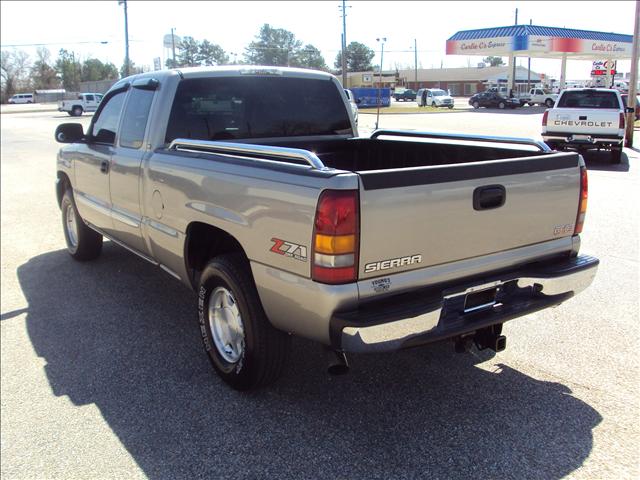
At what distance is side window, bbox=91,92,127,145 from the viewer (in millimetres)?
5281

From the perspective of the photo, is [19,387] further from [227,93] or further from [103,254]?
[103,254]

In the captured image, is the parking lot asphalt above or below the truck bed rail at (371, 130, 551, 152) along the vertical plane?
below

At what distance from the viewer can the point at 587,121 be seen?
556 inches

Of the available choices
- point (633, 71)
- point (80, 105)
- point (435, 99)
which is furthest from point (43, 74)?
point (633, 71)

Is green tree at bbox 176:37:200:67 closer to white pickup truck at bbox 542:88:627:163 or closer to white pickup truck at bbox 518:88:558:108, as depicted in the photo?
white pickup truck at bbox 518:88:558:108

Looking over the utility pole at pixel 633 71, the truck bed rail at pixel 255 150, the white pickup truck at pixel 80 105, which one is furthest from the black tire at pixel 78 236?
the white pickup truck at pixel 80 105

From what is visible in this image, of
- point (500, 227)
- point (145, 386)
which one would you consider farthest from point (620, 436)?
point (145, 386)

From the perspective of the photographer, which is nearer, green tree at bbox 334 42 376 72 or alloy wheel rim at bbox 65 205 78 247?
alloy wheel rim at bbox 65 205 78 247

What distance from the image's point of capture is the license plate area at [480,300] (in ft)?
10.4

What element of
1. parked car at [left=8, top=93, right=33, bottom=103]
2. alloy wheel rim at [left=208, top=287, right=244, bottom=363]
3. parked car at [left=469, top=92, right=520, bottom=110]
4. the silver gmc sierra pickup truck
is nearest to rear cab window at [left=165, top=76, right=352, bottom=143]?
the silver gmc sierra pickup truck

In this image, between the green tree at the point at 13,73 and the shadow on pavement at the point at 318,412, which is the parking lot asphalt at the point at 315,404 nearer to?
the shadow on pavement at the point at 318,412

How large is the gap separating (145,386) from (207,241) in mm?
1032

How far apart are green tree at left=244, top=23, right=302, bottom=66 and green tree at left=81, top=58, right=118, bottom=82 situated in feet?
112

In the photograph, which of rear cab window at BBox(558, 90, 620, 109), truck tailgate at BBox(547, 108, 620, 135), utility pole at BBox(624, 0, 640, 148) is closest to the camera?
truck tailgate at BBox(547, 108, 620, 135)
